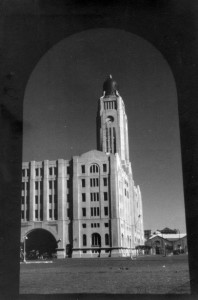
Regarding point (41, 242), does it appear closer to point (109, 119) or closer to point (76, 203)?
point (76, 203)

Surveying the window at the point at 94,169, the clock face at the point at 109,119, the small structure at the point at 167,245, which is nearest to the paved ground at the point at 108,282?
the window at the point at 94,169

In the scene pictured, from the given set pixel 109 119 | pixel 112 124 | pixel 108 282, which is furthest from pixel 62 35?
pixel 112 124

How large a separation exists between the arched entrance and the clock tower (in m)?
21.2

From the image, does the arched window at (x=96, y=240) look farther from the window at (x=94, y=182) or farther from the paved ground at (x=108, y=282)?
the paved ground at (x=108, y=282)

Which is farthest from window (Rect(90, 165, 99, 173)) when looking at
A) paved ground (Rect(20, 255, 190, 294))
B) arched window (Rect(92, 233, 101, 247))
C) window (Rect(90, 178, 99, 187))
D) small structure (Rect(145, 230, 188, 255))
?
paved ground (Rect(20, 255, 190, 294))

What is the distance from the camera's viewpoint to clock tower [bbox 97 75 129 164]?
A: 74062 mm

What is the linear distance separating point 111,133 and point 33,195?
2209 cm

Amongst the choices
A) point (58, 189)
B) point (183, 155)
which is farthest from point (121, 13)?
point (58, 189)

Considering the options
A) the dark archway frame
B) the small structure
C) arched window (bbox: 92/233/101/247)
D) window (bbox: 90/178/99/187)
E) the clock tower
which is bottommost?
the small structure

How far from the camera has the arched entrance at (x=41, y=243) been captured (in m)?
65.8

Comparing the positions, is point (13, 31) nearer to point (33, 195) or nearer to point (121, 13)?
point (121, 13)

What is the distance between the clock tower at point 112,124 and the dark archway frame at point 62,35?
212ft

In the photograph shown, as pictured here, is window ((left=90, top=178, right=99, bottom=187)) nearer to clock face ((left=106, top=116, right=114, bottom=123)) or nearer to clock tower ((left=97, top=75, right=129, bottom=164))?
clock tower ((left=97, top=75, right=129, bottom=164))

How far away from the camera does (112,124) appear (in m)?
77.1
